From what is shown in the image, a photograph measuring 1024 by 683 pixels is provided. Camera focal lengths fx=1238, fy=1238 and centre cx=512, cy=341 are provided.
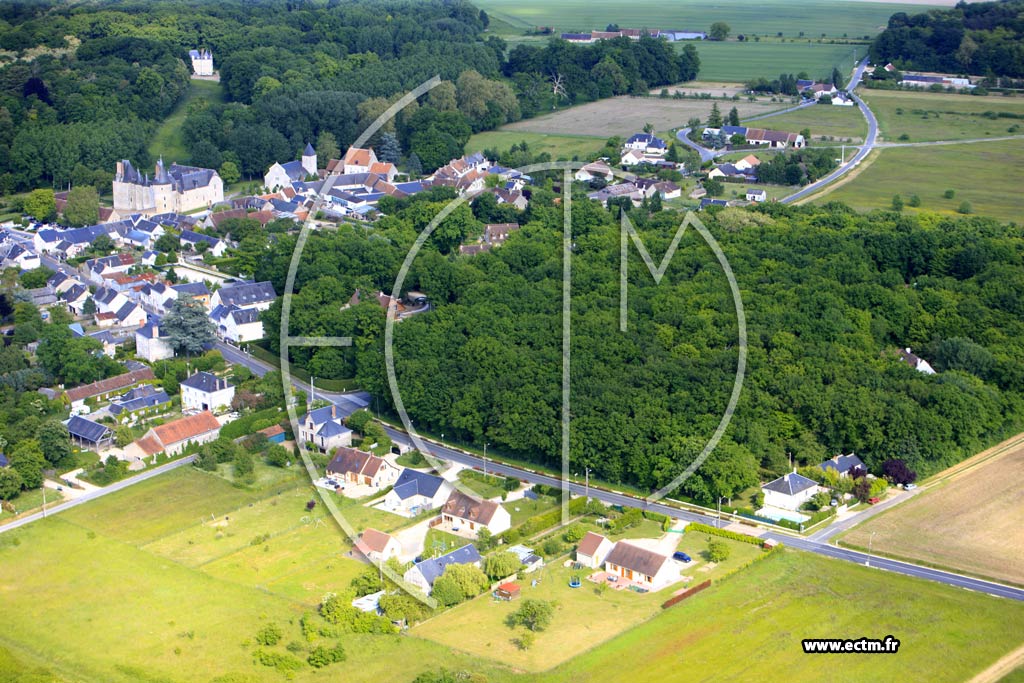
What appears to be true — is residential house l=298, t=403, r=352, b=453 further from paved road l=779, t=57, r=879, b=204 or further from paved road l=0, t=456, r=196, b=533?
paved road l=779, t=57, r=879, b=204

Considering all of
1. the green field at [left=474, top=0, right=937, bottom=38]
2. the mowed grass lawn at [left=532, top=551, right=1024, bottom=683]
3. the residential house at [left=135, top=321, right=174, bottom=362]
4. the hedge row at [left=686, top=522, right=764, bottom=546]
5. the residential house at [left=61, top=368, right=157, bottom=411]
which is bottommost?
the mowed grass lawn at [left=532, top=551, right=1024, bottom=683]

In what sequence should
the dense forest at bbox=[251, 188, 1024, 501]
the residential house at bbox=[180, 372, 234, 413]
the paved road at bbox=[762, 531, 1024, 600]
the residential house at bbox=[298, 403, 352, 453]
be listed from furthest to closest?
the residential house at bbox=[180, 372, 234, 413]
the residential house at bbox=[298, 403, 352, 453]
the dense forest at bbox=[251, 188, 1024, 501]
the paved road at bbox=[762, 531, 1024, 600]

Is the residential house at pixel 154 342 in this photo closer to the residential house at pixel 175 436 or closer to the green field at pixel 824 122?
the residential house at pixel 175 436

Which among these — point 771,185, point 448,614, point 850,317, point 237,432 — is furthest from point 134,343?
point 771,185

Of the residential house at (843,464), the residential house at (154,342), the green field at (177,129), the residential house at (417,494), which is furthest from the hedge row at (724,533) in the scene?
the green field at (177,129)

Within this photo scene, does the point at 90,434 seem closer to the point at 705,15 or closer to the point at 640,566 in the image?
the point at 640,566

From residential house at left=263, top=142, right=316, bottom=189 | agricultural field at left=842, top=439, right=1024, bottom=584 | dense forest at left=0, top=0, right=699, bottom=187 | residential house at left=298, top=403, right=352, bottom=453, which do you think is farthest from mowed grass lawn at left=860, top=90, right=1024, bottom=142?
residential house at left=298, top=403, right=352, bottom=453

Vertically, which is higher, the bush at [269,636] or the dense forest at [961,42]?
the dense forest at [961,42]
